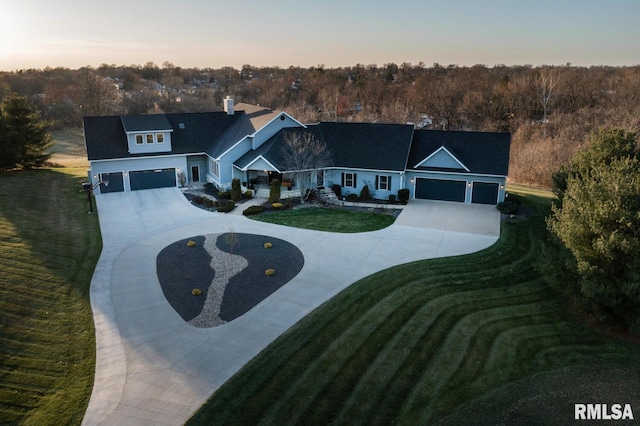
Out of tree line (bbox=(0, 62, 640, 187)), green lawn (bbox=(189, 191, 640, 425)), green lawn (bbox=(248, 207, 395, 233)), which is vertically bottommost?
green lawn (bbox=(189, 191, 640, 425))

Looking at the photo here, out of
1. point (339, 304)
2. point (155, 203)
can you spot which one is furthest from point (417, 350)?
point (155, 203)

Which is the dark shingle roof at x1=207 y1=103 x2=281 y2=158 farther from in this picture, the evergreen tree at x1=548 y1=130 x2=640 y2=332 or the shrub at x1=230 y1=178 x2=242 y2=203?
the evergreen tree at x1=548 y1=130 x2=640 y2=332

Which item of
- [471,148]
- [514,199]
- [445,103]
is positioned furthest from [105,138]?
[445,103]

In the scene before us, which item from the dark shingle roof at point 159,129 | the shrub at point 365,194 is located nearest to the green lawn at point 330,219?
the shrub at point 365,194

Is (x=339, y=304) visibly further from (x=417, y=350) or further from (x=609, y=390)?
(x=609, y=390)

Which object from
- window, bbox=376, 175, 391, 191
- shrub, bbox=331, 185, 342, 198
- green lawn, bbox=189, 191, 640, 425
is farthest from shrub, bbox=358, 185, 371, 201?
green lawn, bbox=189, 191, 640, 425

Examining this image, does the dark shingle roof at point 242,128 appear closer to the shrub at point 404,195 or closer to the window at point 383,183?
the window at point 383,183

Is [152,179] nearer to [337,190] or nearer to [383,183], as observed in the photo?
[337,190]
